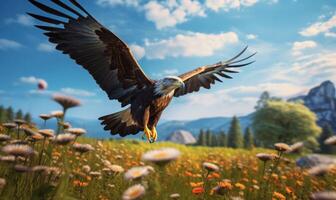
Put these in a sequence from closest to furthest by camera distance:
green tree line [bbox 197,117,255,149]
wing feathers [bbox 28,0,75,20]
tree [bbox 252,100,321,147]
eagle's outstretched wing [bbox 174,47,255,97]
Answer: wing feathers [bbox 28,0,75,20], eagle's outstretched wing [bbox 174,47,255,97], tree [bbox 252,100,321,147], green tree line [bbox 197,117,255,149]

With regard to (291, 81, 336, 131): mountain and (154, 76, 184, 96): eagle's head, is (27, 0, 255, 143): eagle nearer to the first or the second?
(154, 76, 184, 96): eagle's head

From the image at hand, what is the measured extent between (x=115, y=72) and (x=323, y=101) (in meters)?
195

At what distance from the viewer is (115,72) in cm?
473

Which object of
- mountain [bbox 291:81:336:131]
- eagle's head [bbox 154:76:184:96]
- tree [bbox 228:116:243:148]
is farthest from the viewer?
mountain [bbox 291:81:336:131]

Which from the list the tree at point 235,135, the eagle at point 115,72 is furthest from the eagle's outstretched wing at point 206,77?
the tree at point 235,135

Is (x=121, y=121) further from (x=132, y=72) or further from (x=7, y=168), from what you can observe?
(x=7, y=168)

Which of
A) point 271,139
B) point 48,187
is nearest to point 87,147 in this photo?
point 48,187

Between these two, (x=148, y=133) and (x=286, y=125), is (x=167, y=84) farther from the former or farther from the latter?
(x=286, y=125)

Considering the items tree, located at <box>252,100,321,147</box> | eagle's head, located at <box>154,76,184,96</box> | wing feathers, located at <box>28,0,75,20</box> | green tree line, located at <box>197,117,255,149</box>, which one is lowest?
green tree line, located at <box>197,117,255,149</box>

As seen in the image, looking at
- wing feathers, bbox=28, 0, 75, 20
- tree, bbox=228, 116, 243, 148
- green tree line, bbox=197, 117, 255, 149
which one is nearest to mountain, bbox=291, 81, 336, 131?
green tree line, bbox=197, 117, 255, 149

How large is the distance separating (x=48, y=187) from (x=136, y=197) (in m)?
0.81

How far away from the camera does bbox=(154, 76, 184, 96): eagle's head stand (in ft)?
12.9

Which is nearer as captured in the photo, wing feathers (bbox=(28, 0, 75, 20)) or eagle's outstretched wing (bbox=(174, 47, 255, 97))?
wing feathers (bbox=(28, 0, 75, 20))

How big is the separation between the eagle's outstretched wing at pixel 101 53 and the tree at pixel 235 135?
171 feet
